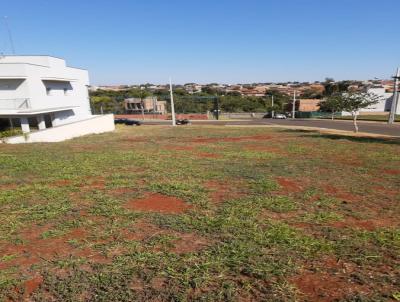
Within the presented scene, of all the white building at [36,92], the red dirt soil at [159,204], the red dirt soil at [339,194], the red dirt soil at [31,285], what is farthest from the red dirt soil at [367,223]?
the white building at [36,92]

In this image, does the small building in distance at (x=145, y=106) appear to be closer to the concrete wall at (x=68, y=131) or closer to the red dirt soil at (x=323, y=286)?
the concrete wall at (x=68, y=131)

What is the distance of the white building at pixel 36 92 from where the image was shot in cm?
2316

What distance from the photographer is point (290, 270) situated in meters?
4.21

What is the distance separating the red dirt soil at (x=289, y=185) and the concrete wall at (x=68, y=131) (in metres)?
17.4

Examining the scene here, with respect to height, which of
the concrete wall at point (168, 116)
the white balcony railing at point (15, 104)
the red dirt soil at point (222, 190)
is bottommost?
the concrete wall at point (168, 116)

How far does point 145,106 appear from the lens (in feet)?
219

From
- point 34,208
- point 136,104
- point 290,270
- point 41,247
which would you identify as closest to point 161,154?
point 34,208

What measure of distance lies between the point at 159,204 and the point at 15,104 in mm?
21084

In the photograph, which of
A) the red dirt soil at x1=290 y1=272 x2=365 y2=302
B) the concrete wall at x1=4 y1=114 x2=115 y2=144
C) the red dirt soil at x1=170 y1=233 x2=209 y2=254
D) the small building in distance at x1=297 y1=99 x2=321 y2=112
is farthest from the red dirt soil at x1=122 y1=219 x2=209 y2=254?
the small building in distance at x1=297 y1=99 x2=321 y2=112

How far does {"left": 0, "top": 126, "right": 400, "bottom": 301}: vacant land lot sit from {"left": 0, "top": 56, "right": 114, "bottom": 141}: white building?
15513 millimetres

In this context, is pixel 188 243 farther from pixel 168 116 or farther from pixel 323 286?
pixel 168 116

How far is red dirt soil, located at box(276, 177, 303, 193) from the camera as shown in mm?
8180

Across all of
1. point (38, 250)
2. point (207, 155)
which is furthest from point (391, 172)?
point (38, 250)

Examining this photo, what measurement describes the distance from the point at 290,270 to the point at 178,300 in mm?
1632
